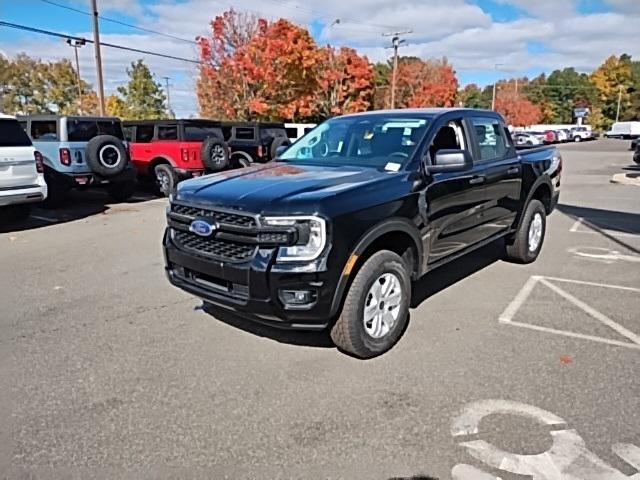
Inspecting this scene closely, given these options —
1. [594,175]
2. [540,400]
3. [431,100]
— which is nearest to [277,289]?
[540,400]

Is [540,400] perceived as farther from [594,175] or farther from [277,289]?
[594,175]

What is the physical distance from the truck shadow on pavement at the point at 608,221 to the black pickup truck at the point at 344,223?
12.8 ft

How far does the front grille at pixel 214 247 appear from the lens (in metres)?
3.38

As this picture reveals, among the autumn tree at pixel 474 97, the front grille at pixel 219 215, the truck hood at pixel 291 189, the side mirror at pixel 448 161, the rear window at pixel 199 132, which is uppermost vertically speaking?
the autumn tree at pixel 474 97

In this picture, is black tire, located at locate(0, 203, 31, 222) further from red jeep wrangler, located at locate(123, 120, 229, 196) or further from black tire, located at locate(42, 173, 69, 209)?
red jeep wrangler, located at locate(123, 120, 229, 196)

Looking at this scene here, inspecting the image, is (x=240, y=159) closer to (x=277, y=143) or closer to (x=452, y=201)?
(x=277, y=143)

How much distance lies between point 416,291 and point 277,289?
245 centimetres

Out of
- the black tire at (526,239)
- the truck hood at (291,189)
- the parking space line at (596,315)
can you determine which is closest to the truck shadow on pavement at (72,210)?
the truck hood at (291,189)

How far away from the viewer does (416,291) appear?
5.31 m

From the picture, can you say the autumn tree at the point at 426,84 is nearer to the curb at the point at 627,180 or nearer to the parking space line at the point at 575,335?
the curb at the point at 627,180

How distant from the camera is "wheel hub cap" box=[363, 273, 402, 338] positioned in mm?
3705

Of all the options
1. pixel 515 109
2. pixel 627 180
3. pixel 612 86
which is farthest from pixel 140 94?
pixel 612 86

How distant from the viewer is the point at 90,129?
10953mm

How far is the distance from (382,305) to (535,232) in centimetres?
352
